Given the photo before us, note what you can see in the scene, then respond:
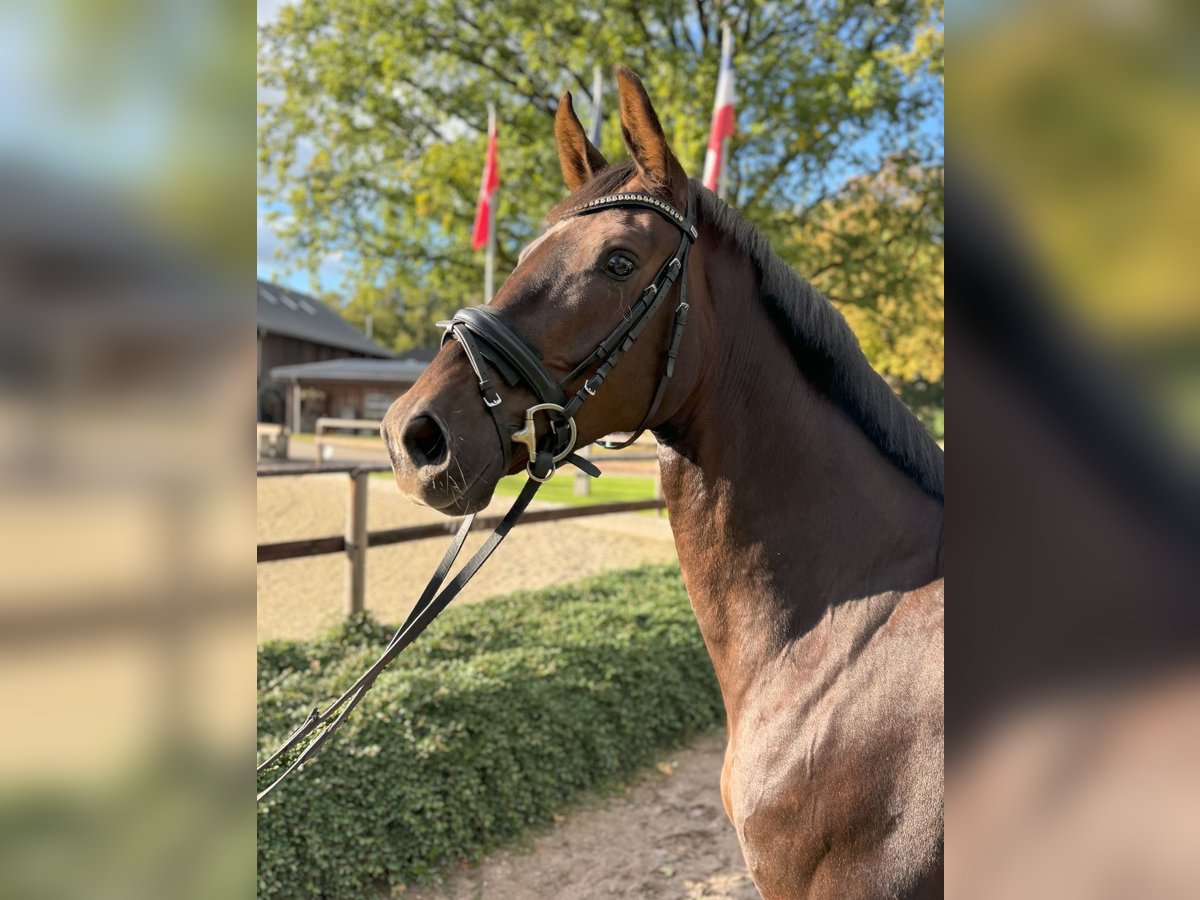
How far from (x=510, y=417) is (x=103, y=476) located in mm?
1017

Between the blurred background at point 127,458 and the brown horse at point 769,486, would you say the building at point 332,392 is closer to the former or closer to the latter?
the brown horse at point 769,486

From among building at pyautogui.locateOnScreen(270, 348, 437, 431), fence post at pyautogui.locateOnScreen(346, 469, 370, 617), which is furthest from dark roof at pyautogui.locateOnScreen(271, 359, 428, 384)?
fence post at pyautogui.locateOnScreen(346, 469, 370, 617)

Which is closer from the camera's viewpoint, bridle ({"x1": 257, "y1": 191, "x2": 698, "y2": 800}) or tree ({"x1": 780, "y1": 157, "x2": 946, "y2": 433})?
bridle ({"x1": 257, "y1": 191, "x2": 698, "y2": 800})

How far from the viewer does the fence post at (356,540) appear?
207 inches

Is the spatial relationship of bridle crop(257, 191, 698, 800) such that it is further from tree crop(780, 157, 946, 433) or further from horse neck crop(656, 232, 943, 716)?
tree crop(780, 157, 946, 433)

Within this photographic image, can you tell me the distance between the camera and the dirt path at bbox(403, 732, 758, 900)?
3.42 meters

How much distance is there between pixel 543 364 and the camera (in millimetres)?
1521

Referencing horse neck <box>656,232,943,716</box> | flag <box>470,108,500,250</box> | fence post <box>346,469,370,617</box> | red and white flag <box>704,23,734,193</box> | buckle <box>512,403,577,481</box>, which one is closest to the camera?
buckle <box>512,403,577,481</box>

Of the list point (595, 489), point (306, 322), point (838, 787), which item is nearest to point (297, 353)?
point (306, 322)

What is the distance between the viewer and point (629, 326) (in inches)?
62.2

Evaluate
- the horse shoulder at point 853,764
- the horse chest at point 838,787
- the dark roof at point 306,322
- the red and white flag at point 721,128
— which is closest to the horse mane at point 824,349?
the horse shoulder at point 853,764

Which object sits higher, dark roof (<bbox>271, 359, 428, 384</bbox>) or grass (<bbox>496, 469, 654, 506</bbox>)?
dark roof (<bbox>271, 359, 428, 384</bbox>)

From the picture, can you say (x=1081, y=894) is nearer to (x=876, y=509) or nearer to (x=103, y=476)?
(x=103, y=476)

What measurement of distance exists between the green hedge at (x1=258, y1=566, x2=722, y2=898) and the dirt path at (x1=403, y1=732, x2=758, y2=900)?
0.12 m
